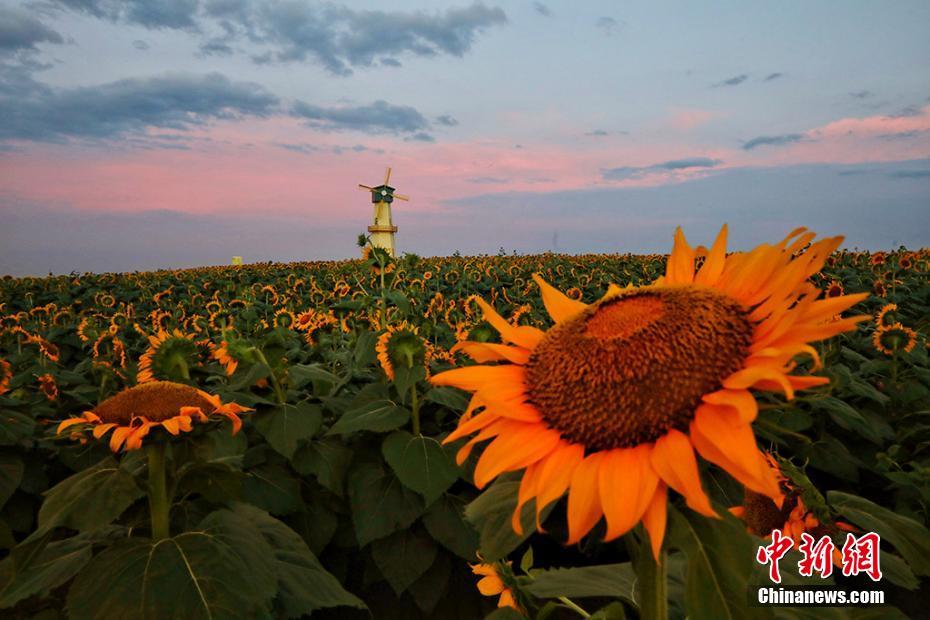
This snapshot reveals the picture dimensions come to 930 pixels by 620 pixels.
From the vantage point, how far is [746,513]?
205cm

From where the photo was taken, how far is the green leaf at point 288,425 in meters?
3.28

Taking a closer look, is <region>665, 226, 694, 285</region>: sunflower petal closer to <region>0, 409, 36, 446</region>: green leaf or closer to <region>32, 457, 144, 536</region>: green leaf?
<region>32, 457, 144, 536</region>: green leaf

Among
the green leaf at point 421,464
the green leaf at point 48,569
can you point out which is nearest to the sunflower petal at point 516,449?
the green leaf at point 48,569

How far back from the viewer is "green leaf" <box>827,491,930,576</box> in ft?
4.63

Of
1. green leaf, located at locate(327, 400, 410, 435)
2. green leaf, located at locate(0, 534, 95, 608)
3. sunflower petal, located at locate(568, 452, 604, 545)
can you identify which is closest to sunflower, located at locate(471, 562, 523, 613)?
sunflower petal, located at locate(568, 452, 604, 545)

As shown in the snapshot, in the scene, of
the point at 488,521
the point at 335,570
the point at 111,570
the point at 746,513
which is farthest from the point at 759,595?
the point at 335,570

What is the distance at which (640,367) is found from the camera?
3.26 ft

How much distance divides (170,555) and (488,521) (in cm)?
118

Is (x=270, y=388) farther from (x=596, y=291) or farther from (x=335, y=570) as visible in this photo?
(x=596, y=291)

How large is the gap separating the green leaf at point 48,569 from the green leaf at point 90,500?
0.12m

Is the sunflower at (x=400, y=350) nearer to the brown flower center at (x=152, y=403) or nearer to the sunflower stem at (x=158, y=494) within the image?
the brown flower center at (x=152, y=403)

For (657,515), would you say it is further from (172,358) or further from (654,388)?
(172,358)

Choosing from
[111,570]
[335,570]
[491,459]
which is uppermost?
[491,459]

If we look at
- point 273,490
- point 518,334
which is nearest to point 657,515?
point 518,334
